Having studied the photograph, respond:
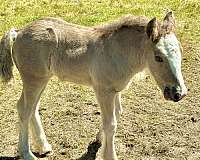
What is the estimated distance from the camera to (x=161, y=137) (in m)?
6.54

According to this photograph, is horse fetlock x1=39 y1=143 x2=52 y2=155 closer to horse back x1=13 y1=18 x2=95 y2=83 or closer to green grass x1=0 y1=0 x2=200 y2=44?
horse back x1=13 y1=18 x2=95 y2=83

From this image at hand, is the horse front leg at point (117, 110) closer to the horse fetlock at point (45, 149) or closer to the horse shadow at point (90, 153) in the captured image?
the horse shadow at point (90, 153)

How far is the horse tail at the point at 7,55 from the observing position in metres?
→ 5.84

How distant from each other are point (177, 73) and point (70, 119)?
7.80 feet

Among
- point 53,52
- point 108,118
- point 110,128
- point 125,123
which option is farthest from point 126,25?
point 125,123

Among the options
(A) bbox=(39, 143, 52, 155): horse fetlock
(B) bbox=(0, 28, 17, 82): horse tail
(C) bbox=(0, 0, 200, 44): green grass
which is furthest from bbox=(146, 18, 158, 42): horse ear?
(C) bbox=(0, 0, 200, 44): green grass

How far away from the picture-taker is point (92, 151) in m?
6.28

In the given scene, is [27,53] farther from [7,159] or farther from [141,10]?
[141,10]

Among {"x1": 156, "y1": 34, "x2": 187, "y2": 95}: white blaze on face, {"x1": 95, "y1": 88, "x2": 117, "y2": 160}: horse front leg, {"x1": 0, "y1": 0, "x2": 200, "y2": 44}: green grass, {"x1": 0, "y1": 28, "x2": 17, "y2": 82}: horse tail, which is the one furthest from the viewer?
{"x1": 0, "y1": 0, "x2": 200, "y2": 44}: green grass

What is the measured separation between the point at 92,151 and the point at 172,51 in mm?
1901

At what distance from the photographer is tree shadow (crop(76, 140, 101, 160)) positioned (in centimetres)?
616

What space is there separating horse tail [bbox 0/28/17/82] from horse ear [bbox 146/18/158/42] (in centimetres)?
165

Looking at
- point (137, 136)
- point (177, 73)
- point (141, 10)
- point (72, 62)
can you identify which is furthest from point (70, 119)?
point (141, 10)

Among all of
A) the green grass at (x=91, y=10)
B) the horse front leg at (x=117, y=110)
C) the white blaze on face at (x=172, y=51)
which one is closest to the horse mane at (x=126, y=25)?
the white blaze on face at (x=172, y=51)
